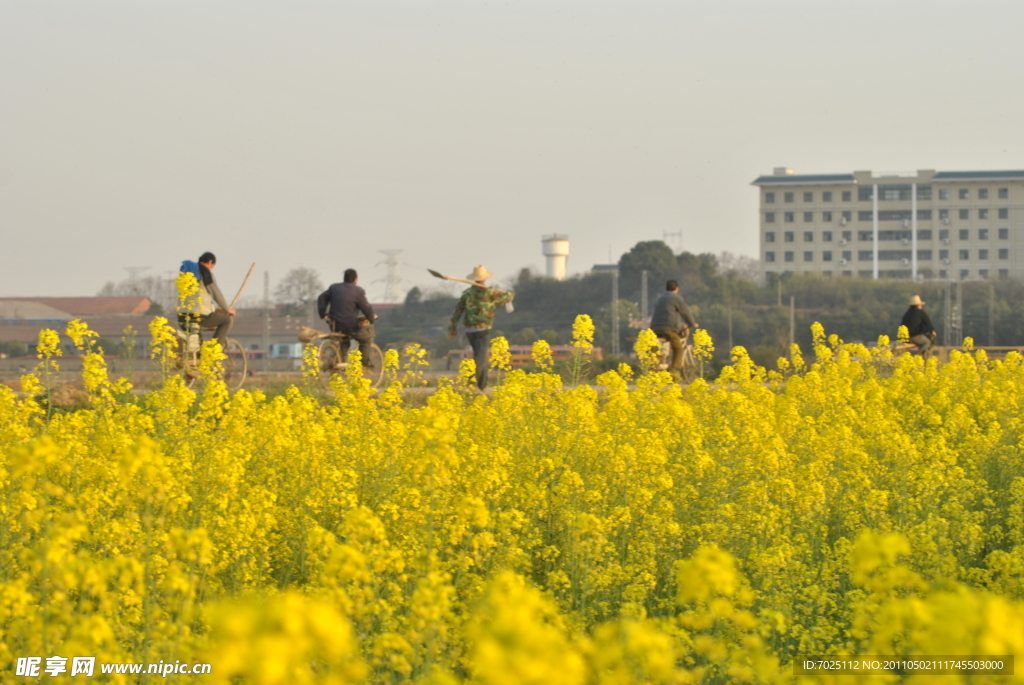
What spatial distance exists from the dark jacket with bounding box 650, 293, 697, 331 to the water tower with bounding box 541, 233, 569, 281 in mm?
78432

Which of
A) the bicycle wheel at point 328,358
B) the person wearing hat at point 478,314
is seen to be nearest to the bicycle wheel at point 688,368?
the person wearing hat at point 478,314

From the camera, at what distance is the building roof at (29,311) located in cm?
2994

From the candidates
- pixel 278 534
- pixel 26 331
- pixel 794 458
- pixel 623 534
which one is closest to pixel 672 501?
pixel 623 534

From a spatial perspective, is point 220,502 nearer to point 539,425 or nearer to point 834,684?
point 539,425

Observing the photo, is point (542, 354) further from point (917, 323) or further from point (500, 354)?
point (917, 323)

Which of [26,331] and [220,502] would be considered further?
[26,331]

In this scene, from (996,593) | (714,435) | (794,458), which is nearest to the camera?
(996,593)

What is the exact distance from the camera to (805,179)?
8338cm

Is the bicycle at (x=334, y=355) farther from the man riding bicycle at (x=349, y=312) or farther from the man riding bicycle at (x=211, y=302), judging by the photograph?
the man riding bicycle at (x=211, y=302)

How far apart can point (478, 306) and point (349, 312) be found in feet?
5.74

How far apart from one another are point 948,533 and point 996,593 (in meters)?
0.75

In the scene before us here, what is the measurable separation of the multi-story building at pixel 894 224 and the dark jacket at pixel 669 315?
217ft

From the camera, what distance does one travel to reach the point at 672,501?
207 inches

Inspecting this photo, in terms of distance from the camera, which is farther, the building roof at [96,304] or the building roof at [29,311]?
the building roof at [96,304]
